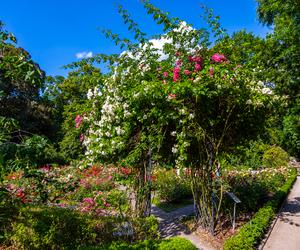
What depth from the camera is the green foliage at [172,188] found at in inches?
368

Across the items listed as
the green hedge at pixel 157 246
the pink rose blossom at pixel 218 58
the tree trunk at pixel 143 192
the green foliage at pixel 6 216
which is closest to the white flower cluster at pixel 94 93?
the tree trunk at pixel 143 192

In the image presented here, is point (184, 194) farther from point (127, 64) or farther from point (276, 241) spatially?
point (127, 64)

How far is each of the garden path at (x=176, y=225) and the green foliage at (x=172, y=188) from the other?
0.69 m

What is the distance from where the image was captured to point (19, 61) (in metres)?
2.73

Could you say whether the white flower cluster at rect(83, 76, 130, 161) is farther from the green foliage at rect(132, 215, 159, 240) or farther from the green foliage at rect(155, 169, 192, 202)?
the green foliage at rect(155, 169, 192, 202)

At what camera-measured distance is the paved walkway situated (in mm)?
5615

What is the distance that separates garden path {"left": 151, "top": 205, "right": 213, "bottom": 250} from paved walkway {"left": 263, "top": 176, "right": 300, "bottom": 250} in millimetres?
1243

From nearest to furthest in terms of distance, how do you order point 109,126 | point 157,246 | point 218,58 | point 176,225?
1. point 157,246
2. point 218,58
3. point 109,126
4. point 176,225

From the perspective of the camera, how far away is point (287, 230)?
6.41 metres

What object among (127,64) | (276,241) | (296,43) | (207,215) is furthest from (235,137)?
(296,43)

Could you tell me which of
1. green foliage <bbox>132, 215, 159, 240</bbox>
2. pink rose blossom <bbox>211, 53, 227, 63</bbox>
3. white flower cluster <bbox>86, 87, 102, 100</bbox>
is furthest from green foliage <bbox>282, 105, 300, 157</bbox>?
green foliage <bbox>132, 215, 159, 240</bbox>

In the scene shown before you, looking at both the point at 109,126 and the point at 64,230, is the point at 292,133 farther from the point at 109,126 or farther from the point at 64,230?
the point at 64,230

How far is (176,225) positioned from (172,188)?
269 cm

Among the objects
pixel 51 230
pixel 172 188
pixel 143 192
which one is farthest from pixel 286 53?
pixel 51 230
